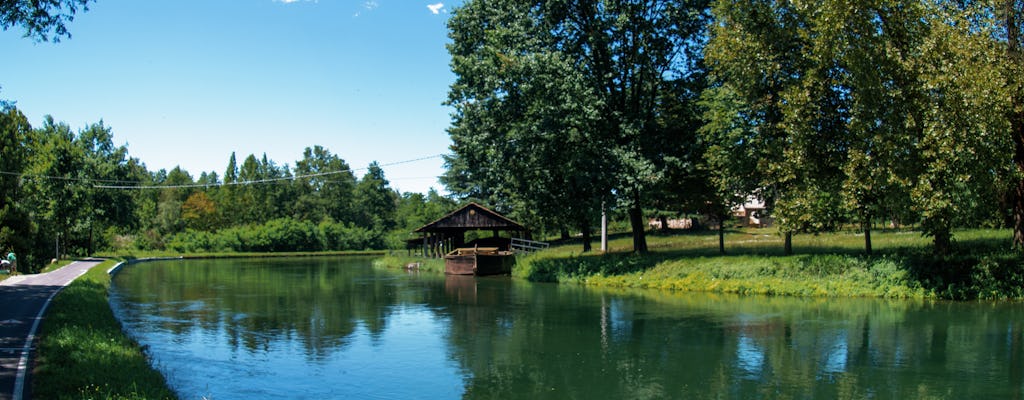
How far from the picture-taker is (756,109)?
27828 mm

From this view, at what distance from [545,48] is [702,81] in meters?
7.54

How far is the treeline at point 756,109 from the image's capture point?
21422 millimetres

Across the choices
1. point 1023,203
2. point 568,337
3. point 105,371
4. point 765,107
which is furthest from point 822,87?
point 105,371

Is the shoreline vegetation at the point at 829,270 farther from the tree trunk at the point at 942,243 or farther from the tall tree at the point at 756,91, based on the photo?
the tall tree at the point at 756,91

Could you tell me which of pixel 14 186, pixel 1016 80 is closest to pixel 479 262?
pixel 1016 80

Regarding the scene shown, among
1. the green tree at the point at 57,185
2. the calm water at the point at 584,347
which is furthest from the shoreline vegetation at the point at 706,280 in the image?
the green tree at the point at 57,185

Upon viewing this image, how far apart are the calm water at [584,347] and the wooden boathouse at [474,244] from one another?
14.9m

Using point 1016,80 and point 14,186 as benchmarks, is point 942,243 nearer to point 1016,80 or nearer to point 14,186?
point 1016,80

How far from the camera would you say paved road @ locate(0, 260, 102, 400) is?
33.6 ft

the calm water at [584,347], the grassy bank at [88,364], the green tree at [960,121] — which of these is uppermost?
the green tree at [960,121]

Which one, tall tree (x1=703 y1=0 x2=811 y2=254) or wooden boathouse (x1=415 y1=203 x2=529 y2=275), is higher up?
tall tree (x1=703 y1=0 x2=811 y2=254)

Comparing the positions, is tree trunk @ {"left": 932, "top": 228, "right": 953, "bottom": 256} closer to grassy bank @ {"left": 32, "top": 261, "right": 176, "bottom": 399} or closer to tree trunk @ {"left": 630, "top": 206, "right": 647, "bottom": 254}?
tree trunk @ {"left": 630, "top": 206, "right": 647, "bottom": 254}

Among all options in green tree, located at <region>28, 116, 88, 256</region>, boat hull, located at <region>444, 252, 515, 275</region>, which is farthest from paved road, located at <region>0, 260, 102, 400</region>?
green tree, located at <region>28, 116, 88, 256</region>

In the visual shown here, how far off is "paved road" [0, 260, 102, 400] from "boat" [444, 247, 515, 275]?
2122cm
